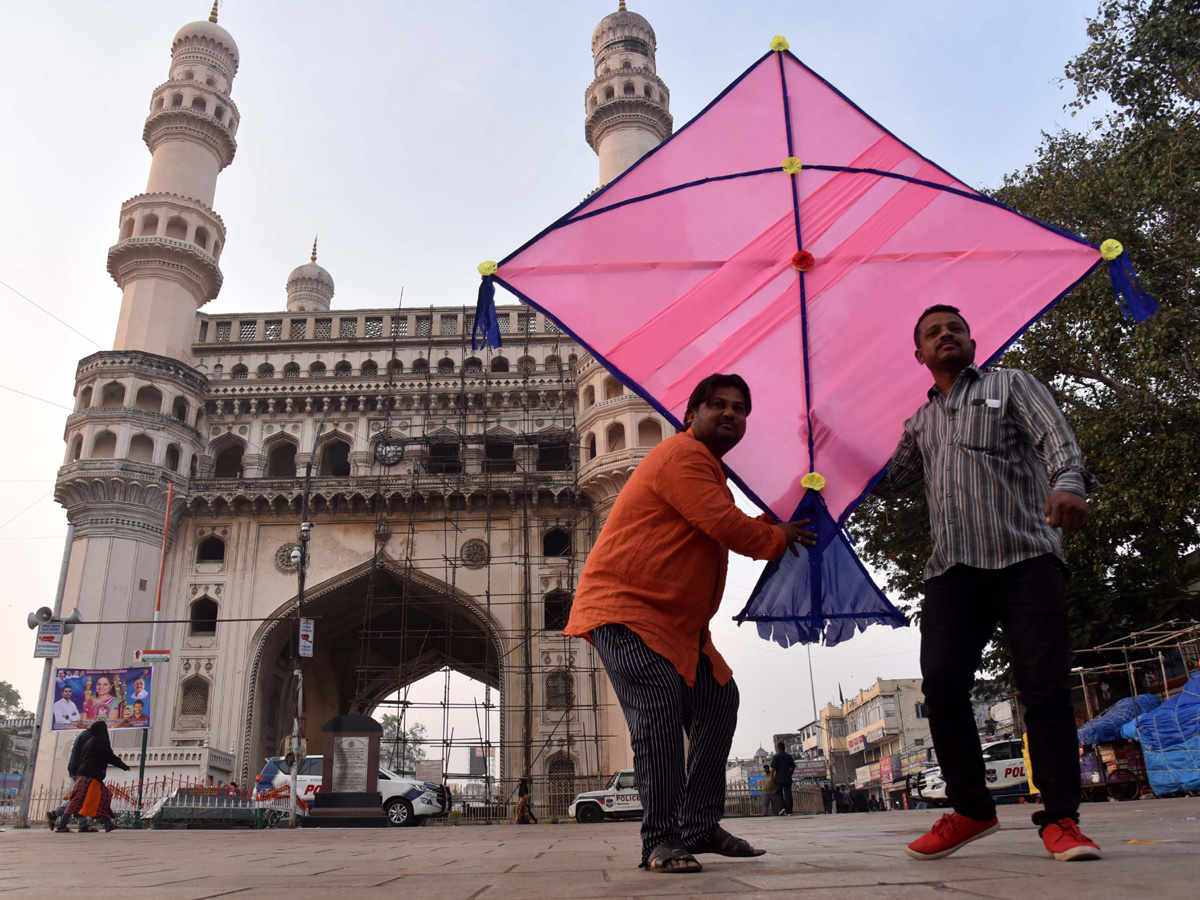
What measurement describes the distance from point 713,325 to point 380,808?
46.3ft

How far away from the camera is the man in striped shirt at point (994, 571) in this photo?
2615 millimetres

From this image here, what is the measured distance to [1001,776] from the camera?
52.4ft

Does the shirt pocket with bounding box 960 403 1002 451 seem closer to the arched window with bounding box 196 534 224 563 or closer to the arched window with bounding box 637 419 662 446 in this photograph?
the arched window with bounding box 637 419 662 446

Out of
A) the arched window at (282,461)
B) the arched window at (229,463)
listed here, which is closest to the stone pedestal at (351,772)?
the arched window at (282,461)

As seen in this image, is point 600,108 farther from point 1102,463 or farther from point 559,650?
point 1102,463

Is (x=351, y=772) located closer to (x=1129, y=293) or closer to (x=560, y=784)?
(x=560, y=784)

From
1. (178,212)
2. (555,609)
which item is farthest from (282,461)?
(555,609)

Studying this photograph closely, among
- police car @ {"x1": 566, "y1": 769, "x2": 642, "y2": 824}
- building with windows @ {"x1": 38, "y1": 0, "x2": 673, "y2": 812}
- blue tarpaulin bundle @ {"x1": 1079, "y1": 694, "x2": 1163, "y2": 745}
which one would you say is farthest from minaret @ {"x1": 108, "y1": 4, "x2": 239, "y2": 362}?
blue tarpaulin bundle @ {"x1": 1079, "y1": 694, "x2": 1163, "y2": 745}

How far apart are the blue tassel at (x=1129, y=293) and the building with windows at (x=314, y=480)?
18305mm

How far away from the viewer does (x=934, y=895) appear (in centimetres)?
175

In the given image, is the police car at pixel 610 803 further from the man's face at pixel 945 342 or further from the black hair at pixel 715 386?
the man's face at pixel 945 342

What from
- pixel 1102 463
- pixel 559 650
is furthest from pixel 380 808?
pixel 1102 463

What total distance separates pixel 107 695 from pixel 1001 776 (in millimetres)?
16296

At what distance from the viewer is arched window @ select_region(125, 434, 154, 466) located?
23092mm
